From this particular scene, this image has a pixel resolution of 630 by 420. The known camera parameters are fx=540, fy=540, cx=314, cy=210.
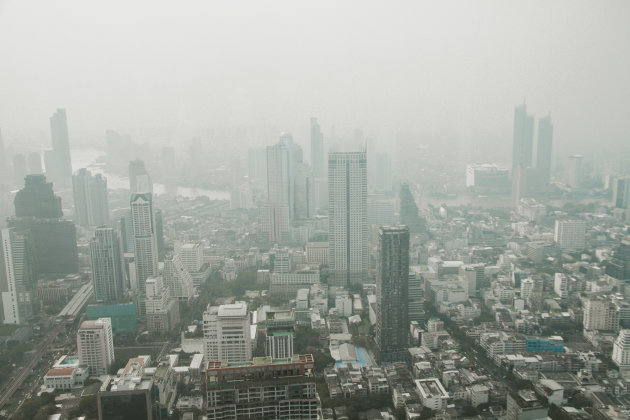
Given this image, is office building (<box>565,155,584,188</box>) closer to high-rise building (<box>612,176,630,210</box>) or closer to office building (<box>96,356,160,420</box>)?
high-rise building (<box>612,176,630,210</box>)

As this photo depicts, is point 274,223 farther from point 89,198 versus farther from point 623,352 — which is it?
point 623,352

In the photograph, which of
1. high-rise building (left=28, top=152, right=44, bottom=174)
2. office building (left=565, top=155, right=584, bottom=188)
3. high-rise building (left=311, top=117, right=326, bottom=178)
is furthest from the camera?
office building (left=565, top=155, right=584, bottom=188)

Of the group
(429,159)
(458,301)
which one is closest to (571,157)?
(429,159)

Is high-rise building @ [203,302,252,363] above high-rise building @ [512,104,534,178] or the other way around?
the other way around

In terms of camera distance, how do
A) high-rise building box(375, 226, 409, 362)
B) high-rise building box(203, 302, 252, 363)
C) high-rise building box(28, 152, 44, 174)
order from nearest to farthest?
high-rise building box(203, 302, 252, 363)
high-rise building box(375, 226, 409, 362)
high-rise building box(28, 152, 44, 174)

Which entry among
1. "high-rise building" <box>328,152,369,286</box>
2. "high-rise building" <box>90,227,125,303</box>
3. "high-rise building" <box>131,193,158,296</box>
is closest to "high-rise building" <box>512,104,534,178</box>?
"high-rise building" <box>328,152,369,286</box>

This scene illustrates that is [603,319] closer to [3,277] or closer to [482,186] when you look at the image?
[482,186]

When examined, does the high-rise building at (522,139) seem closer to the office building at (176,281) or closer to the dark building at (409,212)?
the dark building at (409,212)

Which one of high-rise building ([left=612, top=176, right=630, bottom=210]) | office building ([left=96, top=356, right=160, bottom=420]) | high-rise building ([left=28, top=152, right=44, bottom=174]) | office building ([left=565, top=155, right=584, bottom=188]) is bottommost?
office building ([left=96, top=356, right=160, bottom=420])

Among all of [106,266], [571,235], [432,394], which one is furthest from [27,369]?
[571,235]
